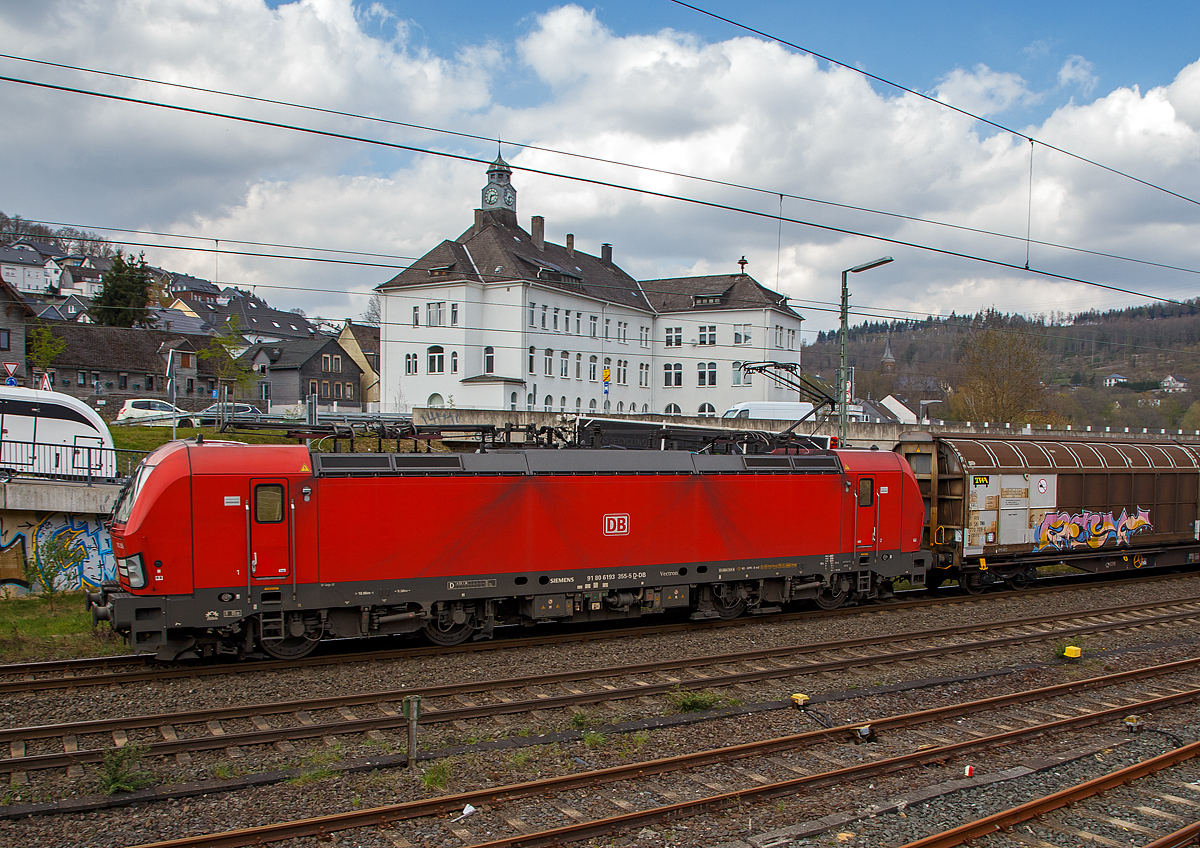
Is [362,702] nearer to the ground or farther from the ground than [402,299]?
nearer to the ground

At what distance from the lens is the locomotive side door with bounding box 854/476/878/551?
16.2m

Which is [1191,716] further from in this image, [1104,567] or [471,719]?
[1104,567]

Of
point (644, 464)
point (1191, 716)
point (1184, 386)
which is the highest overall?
point (1184, 386)

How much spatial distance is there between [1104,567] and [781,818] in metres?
18.0

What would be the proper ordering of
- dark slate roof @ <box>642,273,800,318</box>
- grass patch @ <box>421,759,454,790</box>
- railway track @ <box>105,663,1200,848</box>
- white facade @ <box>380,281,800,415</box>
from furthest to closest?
dark slate roof @ <box>642,273,800,318</box> < white facade @ <box>380,281,800,415</box> < grass patch @ <box>421,759,454,790</box> < railway track @ <box>105,663,1200,848</box>

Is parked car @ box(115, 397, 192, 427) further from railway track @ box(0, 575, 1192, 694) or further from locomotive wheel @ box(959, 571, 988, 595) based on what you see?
locomotive wheel @ box(959, 571, 988, 595)

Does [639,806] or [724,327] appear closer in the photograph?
[639,806]

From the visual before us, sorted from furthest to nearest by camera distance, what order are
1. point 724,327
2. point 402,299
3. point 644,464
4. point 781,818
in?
point 724,327, point 402,299, point 644,464, point 781,818

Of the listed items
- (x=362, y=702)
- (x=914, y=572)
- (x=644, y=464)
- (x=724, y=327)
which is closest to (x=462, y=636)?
(x=362, y=702)

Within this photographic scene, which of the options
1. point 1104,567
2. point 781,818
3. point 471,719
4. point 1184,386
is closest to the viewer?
point 781,818

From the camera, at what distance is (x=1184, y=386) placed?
7106cm

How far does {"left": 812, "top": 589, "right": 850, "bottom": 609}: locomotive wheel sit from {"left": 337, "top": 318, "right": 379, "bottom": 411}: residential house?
5846 centimetres

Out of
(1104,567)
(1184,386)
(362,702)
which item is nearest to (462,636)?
(362,702)

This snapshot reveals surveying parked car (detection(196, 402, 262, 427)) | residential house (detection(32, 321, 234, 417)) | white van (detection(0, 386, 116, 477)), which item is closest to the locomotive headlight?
white van (detection(0, 386, 116, 477))
